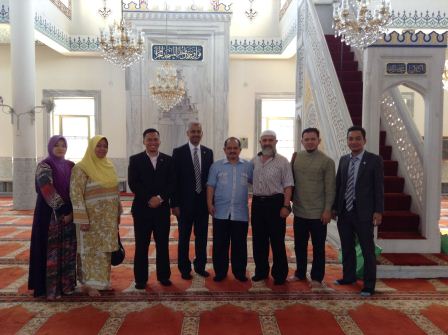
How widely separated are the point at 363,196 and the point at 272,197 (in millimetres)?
627

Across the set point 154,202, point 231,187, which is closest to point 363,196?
point 231,187

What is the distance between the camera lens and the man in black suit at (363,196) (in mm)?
3004

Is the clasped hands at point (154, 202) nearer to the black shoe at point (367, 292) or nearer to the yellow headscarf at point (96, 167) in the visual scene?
the yellow headscarf at point (96, 167)

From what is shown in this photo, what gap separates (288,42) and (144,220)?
20.3ft

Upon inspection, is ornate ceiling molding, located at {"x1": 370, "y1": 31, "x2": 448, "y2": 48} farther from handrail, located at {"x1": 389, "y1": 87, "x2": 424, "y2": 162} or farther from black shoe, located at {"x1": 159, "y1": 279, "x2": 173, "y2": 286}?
black shoe, located at {"x1": 159, "y1": 279, "x2": 173, "y2": 286}

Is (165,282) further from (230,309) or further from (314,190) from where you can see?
(314,190)

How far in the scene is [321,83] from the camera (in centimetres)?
494

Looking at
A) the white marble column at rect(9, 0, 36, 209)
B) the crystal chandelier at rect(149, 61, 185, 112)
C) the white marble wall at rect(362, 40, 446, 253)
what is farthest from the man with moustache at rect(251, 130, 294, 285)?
the white marble column at rect(9, 0, 36, 209)

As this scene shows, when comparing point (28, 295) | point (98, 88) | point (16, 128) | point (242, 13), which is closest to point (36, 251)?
point (28, 295)

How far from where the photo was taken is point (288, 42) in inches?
327

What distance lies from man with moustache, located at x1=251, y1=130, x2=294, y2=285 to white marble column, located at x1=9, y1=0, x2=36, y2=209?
516 cm

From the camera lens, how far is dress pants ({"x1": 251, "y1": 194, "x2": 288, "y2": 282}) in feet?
10.3

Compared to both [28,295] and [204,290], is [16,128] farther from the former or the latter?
[204,290]

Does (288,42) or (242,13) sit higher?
(242,13)
